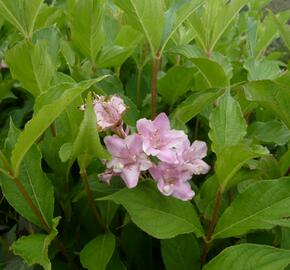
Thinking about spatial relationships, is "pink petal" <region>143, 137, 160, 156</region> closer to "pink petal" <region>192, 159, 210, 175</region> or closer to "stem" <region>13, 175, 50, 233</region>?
"pink petal" <region>192, 159, 210, 175</region>

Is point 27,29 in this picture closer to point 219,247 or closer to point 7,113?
point 7,113

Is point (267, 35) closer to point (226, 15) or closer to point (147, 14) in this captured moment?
point (226, 15)

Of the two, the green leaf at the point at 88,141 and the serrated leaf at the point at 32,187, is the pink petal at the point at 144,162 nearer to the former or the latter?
the green leaf at the point at 88,141

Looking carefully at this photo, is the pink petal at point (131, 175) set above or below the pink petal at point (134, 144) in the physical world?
below

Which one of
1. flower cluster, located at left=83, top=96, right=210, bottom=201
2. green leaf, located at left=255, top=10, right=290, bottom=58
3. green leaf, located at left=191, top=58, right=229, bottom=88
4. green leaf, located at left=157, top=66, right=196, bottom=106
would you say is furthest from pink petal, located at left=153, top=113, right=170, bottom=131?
green leaf, located at left=255, top=10, right=290, bottom=58

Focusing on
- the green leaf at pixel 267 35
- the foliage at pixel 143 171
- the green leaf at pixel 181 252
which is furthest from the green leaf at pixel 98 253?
the green leaf at pixel 267 35

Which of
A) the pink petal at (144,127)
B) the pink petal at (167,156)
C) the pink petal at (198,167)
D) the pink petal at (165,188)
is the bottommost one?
the pink petal at (198,167)

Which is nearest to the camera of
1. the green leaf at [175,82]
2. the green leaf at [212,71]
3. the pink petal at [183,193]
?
the pink petal at [183,193]
